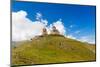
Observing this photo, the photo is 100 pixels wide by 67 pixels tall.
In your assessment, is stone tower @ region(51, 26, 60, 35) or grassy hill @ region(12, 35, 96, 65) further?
stone tower @ region(51, 26, 60, 35)

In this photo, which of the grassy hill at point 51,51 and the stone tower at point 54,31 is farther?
the stone tower at point 54,31

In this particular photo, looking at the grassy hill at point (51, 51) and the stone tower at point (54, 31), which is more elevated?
the stone tower at point (54, 31)

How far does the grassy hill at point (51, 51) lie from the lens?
98.2 inches

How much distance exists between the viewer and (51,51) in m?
2.62

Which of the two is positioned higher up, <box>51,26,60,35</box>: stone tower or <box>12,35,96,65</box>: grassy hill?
<box>51,26,60,35</box>: stone tower

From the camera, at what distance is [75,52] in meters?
2.75

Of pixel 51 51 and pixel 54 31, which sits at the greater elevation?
pixel 54 31

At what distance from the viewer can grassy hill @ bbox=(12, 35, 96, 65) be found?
2.49 m

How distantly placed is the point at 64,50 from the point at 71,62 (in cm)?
18

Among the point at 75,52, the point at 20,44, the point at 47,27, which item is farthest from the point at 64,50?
the point at 20,44
